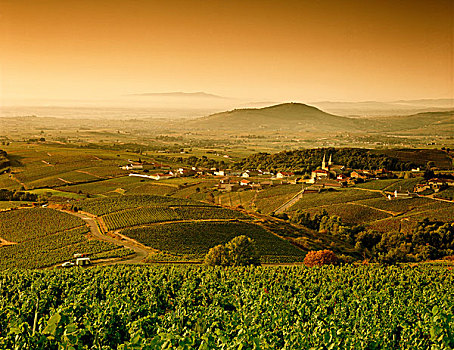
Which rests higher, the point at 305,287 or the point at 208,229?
the point at 305,287

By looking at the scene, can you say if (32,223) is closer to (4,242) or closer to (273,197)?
(4,242)

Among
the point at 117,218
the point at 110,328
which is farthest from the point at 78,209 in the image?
the point at 110,328

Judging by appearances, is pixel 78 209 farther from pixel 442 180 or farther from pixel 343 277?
pixel 442 180

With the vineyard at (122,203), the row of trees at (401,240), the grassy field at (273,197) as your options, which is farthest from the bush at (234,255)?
the grassy field at (273,197)

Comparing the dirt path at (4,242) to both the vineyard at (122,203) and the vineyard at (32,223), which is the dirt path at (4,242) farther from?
the vineyard at (122,203)

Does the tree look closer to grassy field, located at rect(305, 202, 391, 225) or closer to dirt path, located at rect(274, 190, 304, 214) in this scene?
grassy field, located at rect(305, 202, 391, 225)
